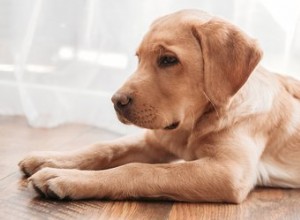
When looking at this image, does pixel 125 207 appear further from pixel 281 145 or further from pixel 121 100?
pixel 281 145

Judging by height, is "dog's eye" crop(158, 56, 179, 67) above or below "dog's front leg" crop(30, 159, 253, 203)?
above

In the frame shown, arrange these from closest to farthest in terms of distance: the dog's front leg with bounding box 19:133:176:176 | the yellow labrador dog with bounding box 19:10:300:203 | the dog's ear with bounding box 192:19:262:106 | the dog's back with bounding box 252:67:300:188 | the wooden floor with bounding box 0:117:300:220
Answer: the wooden floor with bounding box 0:117:300:220, the yellow labrador dog with bounding box 19:10:300:203, the dog's ear with bounding box 192:19:262:106, the dog's front leg with bounding box 19:133:176:176, the dog's back with bounding box 252:67:300:188

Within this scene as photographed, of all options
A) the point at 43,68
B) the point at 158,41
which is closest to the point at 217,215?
the point at 158,41

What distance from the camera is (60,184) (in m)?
1.74

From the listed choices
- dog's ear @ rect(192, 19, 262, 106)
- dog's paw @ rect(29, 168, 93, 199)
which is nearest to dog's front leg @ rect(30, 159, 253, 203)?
dog's paw @ rect(29, 168, 93, 199)

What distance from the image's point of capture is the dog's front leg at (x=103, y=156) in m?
2.03

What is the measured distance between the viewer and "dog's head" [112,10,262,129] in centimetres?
191

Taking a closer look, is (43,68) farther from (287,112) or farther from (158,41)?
(287,112)

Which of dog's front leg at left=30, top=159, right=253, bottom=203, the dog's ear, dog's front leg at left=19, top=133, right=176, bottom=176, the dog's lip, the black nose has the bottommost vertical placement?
dog's front leg at left=19, top=133, right=176, bottom=176

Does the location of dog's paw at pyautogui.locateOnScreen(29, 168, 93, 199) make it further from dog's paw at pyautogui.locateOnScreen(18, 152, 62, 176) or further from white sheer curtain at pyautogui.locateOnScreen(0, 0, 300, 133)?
white sheer curtain at pyautogui.locateOnScreen(0, 0, 300, 133)

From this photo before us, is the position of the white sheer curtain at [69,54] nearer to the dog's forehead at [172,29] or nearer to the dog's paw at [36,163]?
the dog's forehead at [172,29]

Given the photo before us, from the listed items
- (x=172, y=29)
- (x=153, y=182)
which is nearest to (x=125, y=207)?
(x=153, y=182)

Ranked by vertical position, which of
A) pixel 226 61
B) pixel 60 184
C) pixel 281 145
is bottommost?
pixel 281 145

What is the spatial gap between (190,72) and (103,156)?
545 mm
